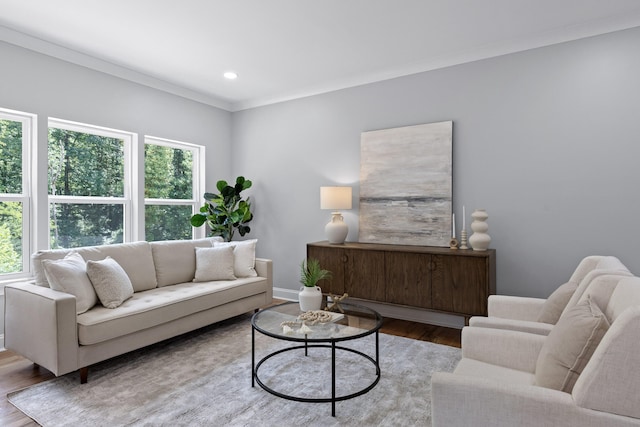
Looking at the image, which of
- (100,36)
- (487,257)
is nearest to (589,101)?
(487,257)

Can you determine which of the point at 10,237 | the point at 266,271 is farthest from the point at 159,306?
the point at 10,237

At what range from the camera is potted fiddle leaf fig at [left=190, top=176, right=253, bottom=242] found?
16.3ft

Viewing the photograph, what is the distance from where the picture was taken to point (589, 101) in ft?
10.5

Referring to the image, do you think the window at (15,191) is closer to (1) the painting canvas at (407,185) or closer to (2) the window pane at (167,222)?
(2) the window pane at (167,222)

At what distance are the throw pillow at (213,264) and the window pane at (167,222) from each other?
96 centimetres

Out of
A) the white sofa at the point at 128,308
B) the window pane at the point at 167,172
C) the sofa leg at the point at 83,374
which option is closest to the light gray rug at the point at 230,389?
the sofa leg at the point at 83,374

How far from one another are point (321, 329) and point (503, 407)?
128 cm

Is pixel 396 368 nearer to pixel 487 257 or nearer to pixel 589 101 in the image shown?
pixel 487 257

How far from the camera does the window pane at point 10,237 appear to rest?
3.34 meters

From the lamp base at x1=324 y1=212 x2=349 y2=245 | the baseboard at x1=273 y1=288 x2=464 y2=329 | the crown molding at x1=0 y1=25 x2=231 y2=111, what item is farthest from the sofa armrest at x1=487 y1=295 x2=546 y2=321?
the crown molding at x1=0 y1=25 x2=231 y2=111

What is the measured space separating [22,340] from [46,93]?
2.22 meters

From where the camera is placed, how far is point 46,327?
8.13 feet

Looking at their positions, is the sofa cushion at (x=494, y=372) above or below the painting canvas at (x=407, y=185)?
below

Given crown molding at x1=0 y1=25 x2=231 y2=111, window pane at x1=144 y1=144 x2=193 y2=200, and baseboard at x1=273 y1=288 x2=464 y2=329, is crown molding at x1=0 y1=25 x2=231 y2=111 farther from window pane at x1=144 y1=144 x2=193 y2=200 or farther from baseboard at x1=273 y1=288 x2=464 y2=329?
baseboard at x1=273 y1=288 x2=464 y2=329
